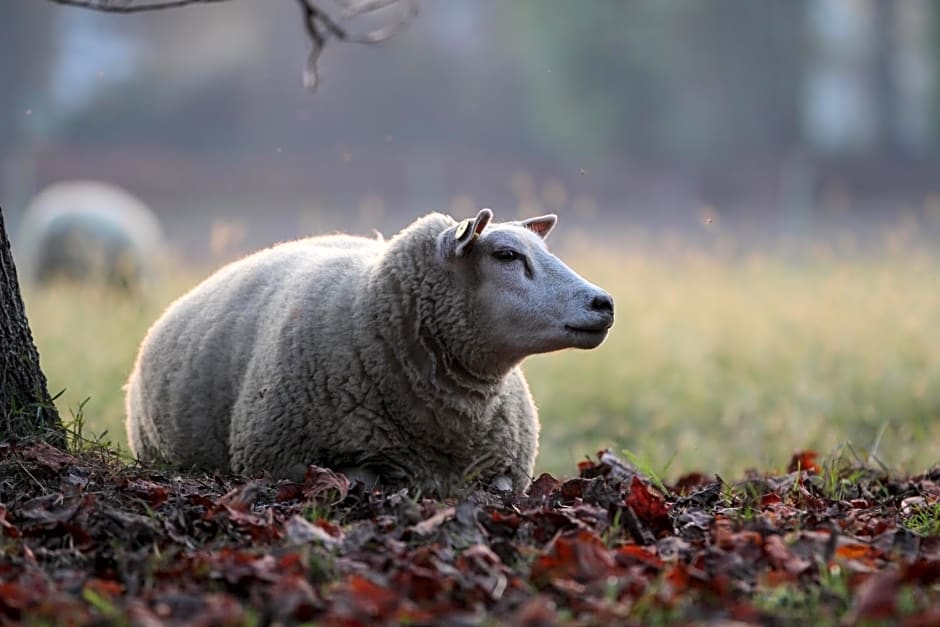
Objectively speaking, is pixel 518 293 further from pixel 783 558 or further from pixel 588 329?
pixel 783 558

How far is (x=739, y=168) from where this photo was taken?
99.1ft

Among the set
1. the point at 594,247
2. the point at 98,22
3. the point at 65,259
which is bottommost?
the point at 65,259

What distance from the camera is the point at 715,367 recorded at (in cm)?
841

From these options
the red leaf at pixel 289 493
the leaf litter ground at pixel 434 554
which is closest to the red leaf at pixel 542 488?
the leaf litter ground at pixel 434 554

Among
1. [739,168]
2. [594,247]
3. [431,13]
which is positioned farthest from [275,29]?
[594,247]

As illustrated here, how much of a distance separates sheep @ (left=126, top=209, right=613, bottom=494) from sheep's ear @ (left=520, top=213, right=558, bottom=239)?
0.17m

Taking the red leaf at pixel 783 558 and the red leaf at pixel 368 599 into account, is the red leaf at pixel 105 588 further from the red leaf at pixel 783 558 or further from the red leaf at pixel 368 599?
the red leaf at pixel 783 558

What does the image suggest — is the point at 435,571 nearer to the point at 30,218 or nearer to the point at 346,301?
the point at 346,301

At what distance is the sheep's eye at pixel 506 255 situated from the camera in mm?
4320

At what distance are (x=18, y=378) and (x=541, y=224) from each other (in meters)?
2.01

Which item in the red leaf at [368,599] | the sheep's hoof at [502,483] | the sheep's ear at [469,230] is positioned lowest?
the sheep's hoof at [502,483]

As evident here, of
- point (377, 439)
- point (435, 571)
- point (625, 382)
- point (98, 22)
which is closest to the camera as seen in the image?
point (435, 571)

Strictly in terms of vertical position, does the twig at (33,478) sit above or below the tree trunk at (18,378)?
below

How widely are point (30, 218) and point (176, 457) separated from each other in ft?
32.6
